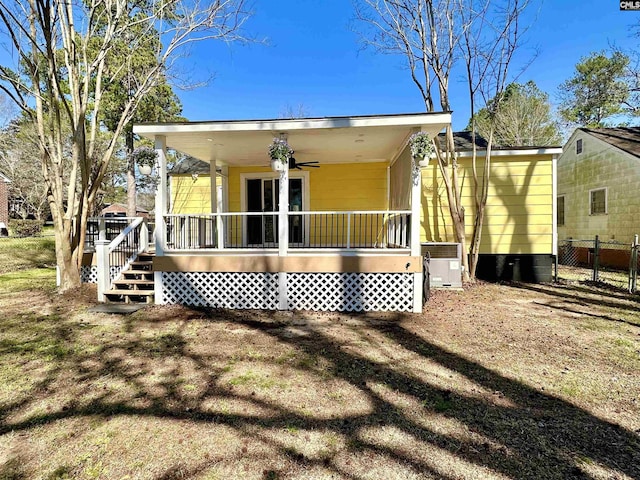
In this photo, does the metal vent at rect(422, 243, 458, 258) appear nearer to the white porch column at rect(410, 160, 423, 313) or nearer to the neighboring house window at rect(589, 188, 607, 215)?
the white porch column at rect(410, 160, 423, 313)

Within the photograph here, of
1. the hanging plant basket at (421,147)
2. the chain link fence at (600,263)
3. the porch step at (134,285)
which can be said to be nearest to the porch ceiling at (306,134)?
the hanging plant basket at (421,147)

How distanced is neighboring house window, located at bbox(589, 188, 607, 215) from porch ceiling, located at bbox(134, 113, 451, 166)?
8.41m

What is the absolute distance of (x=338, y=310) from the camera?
6016 millimetres

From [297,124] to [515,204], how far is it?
20.3 feet

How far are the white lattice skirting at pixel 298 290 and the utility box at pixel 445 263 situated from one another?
91.2 inches

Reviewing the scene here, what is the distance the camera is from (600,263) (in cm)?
1145

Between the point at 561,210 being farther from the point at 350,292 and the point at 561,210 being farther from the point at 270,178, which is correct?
the point at 350,292

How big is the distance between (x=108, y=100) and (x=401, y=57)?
11968 mm

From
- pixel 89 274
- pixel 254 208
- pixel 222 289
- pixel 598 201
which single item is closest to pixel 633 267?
pixel 598 201

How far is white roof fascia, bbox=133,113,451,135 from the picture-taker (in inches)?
215

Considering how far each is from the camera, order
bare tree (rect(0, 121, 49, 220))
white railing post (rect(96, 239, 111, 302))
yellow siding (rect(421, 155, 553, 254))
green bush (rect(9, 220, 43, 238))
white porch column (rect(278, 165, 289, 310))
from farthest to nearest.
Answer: bare tree (rect(0, 121, 49, 220)) → green bush (rect(9, 220, 43, 238)) → yellow siding (rect(421, 155, 553, 254)) → white railing post (rect(96, 239, 111, 302)) → white porch column (rect(278, 165, 289, 310))

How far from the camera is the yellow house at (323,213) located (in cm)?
586

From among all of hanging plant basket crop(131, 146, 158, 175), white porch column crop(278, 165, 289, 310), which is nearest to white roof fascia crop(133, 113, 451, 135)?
hanging plant basket crop(131, 146, 158, 175)

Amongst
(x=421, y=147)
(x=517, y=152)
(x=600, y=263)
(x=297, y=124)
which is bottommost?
(x=600, y=263)
